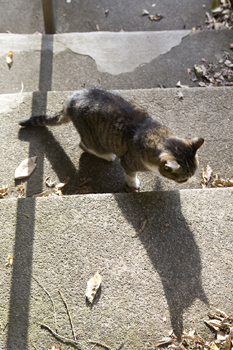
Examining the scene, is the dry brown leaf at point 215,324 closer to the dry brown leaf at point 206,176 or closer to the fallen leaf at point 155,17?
the dry brown leaf at point 206,176

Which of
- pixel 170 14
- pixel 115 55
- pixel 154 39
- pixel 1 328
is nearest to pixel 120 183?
pixel 1 328

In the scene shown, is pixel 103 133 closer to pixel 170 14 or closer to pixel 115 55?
pixel 115 55

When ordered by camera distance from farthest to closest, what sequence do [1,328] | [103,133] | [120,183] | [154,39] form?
[154,39]
[120,183]
[103,133]
[1,328]

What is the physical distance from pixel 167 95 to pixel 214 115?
0.64m

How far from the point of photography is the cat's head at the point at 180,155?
268 centimetres

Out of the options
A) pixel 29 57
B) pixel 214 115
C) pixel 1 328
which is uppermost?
pixel 29 57

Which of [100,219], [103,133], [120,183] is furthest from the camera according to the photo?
[120,183]

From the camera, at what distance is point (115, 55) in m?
4.73

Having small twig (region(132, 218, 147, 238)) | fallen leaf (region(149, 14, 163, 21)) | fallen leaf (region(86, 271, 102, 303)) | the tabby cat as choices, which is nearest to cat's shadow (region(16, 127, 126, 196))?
the tabby cat

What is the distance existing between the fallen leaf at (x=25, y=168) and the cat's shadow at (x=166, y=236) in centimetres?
6

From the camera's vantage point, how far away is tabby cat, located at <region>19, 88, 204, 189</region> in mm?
2752

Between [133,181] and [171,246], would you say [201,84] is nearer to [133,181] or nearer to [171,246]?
[133,181]

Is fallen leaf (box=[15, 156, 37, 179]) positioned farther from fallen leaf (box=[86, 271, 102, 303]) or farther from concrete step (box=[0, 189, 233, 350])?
fallen leaf (box=[86, 271, 102, 303])

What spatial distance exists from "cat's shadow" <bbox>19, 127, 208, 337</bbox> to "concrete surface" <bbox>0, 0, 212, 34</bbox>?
11.8ft
